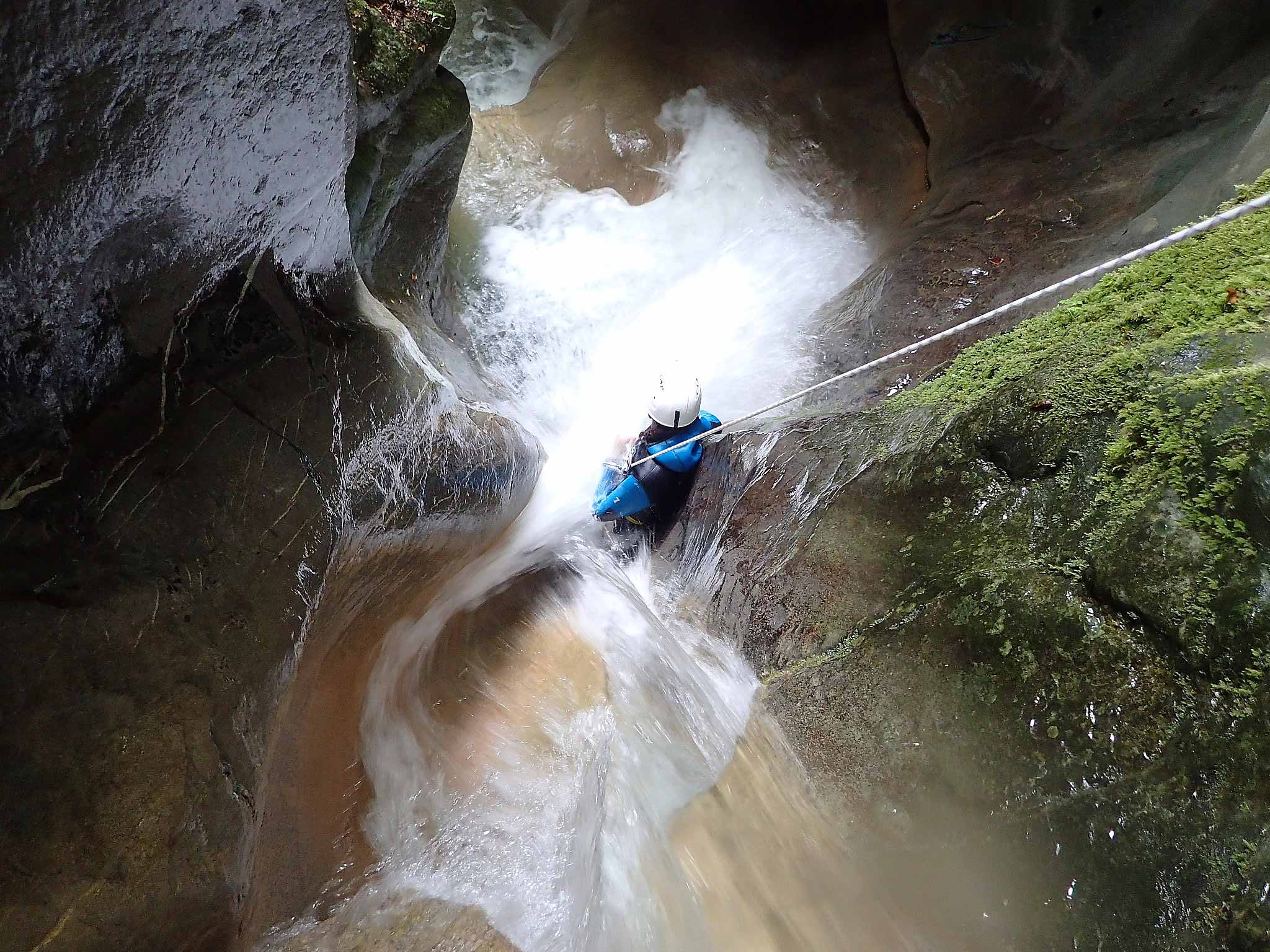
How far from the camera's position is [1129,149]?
4.28m

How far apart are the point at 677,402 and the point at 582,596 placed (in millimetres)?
1331

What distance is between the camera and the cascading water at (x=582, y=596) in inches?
116

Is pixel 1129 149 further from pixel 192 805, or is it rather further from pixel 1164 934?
pixel 192 805

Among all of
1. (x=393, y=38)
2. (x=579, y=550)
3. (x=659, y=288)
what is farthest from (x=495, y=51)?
(x=579, y=550)

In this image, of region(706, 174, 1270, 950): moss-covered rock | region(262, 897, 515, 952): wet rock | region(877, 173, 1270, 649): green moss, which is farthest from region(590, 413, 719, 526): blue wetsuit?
region(262, 897, 515, 952): wet rock

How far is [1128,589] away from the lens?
2107mm

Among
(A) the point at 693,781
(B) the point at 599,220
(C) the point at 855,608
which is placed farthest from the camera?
(B) the point at 599,220

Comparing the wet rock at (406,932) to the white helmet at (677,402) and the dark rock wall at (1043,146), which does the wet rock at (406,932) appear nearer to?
the white helmet at (677,402)

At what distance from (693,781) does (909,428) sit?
74.3 inches

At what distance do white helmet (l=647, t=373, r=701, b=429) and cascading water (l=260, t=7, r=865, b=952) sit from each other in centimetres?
85

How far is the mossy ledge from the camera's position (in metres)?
1.87

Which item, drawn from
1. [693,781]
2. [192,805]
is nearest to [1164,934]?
[693,781]

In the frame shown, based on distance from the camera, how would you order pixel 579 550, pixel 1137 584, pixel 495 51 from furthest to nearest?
pixel 495 51 < pixel 579 550 < pixel 1137 584

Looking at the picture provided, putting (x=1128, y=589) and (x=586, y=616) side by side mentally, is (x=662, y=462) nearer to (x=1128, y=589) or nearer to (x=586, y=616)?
(x=586, y=616)
